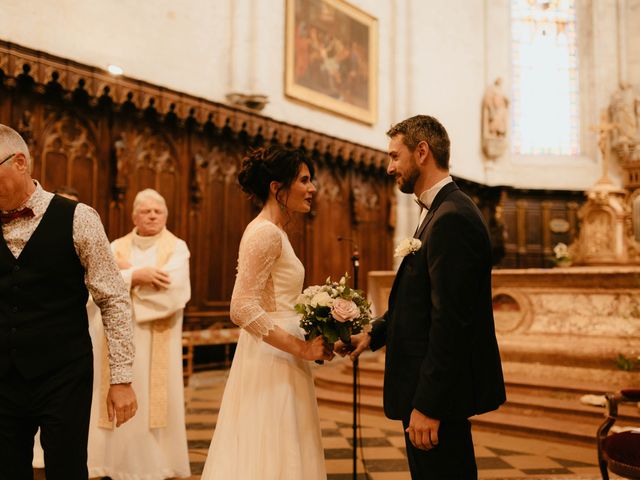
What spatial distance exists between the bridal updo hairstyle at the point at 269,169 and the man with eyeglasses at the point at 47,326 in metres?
0.74

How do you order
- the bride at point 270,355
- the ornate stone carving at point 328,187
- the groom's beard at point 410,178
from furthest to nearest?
the ornate stone carving at point 328,187, the bride at point 270,355, the groom's beard at point 410,178

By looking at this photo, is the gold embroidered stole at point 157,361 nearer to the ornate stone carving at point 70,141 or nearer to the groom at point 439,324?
the groom at point 439,324

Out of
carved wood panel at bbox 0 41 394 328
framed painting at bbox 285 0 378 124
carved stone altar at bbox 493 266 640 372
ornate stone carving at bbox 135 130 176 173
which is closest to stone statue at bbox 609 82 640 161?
framed painting at bbox 285 0 378 124

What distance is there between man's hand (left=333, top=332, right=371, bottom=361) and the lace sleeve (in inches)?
12.7

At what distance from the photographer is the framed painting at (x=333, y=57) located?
11.4 meters

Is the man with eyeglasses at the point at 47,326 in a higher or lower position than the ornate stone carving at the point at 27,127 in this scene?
lower

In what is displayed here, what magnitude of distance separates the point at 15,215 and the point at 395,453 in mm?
3749

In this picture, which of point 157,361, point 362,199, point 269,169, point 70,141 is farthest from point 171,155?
point 269,169

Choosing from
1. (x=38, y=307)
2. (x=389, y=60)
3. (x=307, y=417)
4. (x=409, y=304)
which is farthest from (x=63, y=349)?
(x=389, y=60)

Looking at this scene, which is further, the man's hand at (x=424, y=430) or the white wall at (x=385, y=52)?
the white wall at (x=385, y=52)

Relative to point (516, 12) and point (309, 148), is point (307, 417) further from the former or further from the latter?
point (516, 12)

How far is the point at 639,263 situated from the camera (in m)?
10.1

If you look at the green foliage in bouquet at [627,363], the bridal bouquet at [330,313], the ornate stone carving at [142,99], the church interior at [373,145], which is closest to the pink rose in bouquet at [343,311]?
the bridal bouquet at [330,313]

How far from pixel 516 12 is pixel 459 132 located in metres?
4.41
